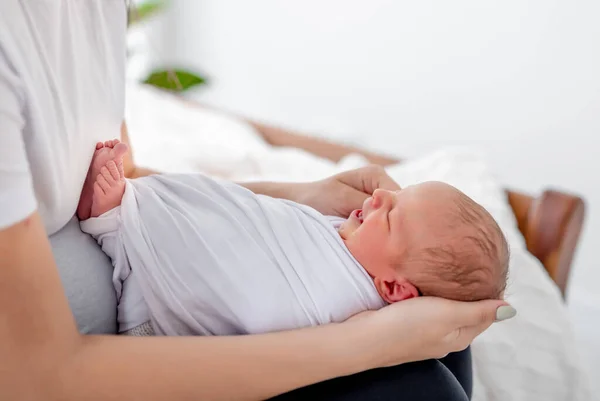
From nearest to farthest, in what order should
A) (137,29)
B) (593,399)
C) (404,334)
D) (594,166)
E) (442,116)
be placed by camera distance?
(404,334) < (593,399) < (594,166) < (442,116) < (137,29)

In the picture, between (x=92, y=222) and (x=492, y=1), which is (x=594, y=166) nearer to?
(x=492, y=1)

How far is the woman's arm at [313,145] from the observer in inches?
66.9

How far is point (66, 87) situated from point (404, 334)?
50 cm

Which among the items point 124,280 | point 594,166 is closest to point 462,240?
point 124,280

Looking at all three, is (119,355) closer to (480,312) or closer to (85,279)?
(85,279)

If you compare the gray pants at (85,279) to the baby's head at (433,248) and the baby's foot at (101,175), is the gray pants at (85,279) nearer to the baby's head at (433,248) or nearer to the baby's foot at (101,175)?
the baby's foot at (101,175)

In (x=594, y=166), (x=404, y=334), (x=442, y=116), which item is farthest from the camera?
(x=442, y=116)

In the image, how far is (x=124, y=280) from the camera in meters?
0.83

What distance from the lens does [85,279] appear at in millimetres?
785

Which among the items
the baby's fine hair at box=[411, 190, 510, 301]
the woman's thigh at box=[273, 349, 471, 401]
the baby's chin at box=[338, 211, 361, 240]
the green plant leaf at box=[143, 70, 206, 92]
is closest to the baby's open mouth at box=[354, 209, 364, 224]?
the baby's chin at box=[338, 211, 361, 240]

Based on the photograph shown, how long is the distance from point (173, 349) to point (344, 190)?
436 mm

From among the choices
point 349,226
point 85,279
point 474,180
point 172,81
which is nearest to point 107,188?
point 85,279

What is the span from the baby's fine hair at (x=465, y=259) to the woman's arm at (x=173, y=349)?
3 centimetres

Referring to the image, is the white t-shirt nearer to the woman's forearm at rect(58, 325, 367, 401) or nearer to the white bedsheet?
the woman's forearm at rect(58, 325, 367, 401)
